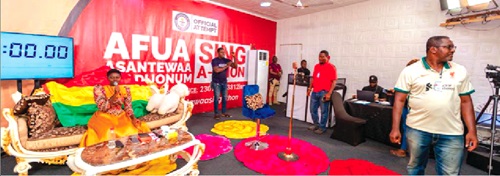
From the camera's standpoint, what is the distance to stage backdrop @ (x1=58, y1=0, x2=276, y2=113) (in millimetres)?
3621

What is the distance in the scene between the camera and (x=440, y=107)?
1.68 meters

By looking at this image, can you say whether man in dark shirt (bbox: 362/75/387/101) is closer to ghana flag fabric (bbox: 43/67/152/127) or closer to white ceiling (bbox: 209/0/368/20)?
white ceiling (bbox: 209/0/368/20)

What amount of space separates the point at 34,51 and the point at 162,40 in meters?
1.97

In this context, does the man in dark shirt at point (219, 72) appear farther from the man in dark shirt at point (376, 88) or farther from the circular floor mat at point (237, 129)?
the man in dark shirt at point (376, 88)

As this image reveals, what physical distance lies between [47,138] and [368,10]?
5927 millimetres

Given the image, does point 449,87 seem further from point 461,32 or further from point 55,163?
point 55,163

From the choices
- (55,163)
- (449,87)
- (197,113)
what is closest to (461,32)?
(449,87)

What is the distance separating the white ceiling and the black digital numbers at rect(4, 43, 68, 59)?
3146 millimetres

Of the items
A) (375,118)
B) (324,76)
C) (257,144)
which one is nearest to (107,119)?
(257,144)

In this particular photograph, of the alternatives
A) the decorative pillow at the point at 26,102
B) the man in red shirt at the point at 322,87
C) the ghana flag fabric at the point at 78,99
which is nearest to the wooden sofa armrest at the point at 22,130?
the decorative pillow at the point at 26,102

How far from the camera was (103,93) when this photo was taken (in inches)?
105

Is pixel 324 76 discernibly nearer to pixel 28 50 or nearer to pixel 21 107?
pixel 21 107

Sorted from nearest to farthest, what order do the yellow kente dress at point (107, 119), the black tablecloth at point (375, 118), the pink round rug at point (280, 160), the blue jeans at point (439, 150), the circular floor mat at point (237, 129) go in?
the blue jeans at point (439, 150) < the yellow kente dress at point (107, 119) < the pink round rug at point (280, 160) < the black tablecloth at point (375, 118) < the circular floor mat at point (237, 129)

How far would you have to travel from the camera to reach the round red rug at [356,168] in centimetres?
257
